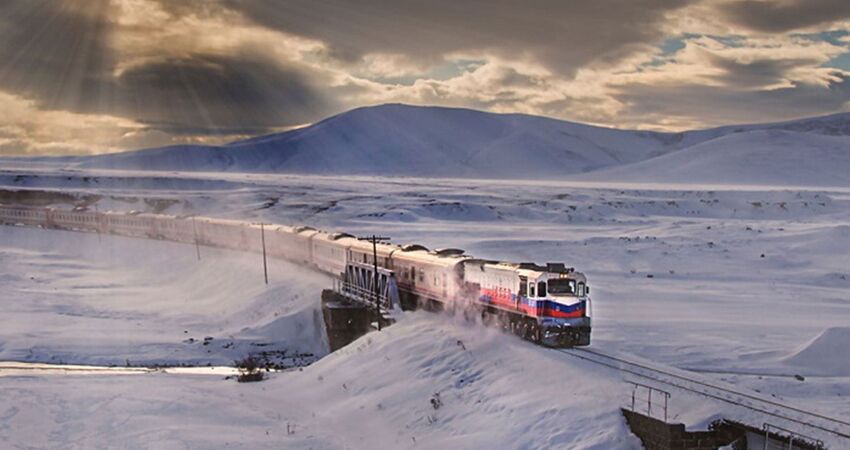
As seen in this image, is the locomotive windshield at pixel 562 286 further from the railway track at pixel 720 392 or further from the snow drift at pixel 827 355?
the snow drift at pixel 827 355

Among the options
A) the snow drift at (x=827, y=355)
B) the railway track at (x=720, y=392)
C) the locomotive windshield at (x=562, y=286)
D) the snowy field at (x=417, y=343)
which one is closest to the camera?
the railway track at (x=720, y=392)

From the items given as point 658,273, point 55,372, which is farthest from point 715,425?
point 658,273

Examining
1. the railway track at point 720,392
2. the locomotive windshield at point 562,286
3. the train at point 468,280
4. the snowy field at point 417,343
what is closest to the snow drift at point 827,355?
the snowy field at point 417,343

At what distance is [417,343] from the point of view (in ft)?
105

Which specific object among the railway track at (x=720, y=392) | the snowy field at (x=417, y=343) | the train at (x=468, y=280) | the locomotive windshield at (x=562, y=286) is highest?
the locomotive windshield at (x=562, y=286)

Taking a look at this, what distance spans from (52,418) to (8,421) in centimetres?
147

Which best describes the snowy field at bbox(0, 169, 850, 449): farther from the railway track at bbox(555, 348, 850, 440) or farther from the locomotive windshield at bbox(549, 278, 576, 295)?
the locomotive windshield at bbox(549, 278, 576, 295)

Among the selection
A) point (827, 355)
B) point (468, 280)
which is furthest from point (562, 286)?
point (827, 355)

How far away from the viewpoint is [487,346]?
2967cm

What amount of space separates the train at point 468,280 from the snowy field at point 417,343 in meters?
1.28

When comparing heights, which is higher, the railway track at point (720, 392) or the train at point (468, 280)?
the train at point (468, 280)

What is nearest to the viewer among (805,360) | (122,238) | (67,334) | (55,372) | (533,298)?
(533,298)

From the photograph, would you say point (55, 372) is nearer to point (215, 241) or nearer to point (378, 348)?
point (378, 348)

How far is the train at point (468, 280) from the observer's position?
28953 mm
